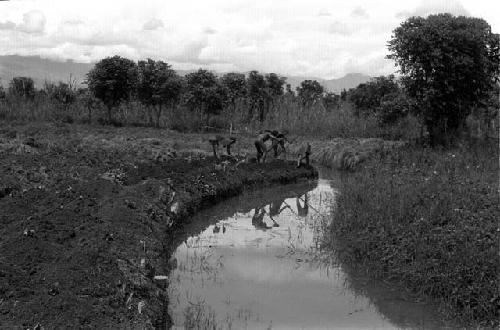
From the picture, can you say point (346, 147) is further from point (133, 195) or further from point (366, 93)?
point (133, 195)

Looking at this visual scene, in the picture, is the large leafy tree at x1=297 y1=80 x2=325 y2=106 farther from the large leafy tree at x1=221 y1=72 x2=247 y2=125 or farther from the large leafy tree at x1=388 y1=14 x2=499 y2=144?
the large leafy tree at x1=388 y1=14 x2=499 y2=144

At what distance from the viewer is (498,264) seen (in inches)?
245

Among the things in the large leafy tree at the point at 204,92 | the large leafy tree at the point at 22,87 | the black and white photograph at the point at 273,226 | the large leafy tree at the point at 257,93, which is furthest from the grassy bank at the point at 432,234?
the large leafy tree at the point at 22,87

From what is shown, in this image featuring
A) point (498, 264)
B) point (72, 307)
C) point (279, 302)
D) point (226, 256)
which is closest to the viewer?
point (72, 307)

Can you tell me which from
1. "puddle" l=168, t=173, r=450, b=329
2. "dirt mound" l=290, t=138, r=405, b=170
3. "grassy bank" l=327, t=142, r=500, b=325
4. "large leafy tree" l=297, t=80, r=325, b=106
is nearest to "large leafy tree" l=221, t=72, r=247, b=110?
"large leafy tree" l=297, t=80, r=325, b=106

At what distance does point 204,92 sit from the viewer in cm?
2541

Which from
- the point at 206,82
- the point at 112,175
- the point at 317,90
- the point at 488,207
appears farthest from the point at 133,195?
the point at 317,90

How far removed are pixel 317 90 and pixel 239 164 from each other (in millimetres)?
26119

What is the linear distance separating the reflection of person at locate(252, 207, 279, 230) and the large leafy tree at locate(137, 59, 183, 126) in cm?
1473

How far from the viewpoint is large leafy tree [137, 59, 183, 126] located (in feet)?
84.8

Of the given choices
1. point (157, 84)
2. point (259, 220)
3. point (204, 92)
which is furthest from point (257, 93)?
point (259, 220)

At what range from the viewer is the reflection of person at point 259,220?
10.8 metres

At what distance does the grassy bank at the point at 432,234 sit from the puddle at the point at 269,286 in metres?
0.35

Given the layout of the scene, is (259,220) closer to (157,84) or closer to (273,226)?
(273,226)
